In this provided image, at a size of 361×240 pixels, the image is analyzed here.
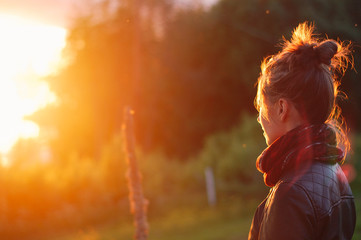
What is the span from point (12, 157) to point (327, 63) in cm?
1229

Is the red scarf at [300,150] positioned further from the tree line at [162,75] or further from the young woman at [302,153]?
the tree line at [162,75]

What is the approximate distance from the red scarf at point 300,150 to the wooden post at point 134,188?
0.93 m

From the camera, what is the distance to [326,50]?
5.48 ft

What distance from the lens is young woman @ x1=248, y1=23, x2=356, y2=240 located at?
1.47m

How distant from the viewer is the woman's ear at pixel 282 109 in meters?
1.63

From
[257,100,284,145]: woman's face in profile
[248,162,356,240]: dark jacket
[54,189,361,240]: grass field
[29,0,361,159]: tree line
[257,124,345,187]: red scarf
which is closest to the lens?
[248,162,356,240]: dark jacket

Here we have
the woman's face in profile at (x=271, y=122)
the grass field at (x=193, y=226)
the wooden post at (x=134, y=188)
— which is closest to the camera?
the woman's face in profile at (x=271, y=122)

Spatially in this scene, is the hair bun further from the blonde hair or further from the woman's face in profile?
the woman's face in profile

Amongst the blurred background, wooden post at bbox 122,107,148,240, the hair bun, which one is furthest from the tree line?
the hair bun

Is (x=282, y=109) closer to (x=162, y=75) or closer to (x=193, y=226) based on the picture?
(x=193, y=226)

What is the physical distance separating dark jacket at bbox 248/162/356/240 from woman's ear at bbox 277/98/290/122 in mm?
210

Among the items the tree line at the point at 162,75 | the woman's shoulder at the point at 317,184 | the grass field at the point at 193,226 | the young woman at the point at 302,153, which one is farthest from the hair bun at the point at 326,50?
the tree line at the point at 162,75

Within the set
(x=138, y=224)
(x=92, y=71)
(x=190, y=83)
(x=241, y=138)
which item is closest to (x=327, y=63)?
(x=138, y=224)

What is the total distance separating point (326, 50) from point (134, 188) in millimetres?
1256
